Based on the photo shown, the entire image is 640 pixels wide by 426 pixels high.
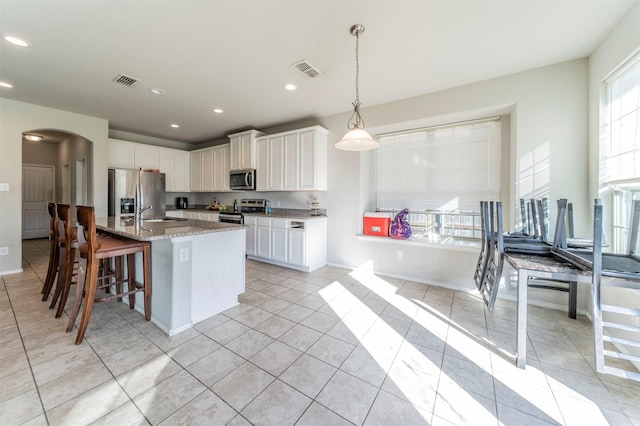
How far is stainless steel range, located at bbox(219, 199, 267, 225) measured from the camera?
4766mm

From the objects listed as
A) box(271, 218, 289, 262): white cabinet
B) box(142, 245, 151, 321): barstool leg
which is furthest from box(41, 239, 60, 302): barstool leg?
box(271, 218, 289, 262): white cabinet

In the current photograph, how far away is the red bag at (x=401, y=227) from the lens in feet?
12.1

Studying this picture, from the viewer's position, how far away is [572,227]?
2426 mm

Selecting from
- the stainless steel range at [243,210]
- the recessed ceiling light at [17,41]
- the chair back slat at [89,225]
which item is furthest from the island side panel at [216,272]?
the recessed ceiling light at [17,41]

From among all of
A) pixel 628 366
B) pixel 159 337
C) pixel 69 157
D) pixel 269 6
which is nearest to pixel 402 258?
pixel 628 366

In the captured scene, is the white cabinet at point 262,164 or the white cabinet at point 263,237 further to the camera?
the white cabinet at point 262,164

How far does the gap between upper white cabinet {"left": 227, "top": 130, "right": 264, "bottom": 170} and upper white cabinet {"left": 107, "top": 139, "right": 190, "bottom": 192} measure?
1.85m

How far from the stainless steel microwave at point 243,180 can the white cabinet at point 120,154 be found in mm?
2160

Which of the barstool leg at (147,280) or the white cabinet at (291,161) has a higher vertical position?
the white cabinet at (291,161)

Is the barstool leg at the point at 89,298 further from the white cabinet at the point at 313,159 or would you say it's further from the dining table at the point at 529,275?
the dining table at the point at 529,275

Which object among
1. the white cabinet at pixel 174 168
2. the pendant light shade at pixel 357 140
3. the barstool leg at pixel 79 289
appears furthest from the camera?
the white cabinet at pixel 174 168

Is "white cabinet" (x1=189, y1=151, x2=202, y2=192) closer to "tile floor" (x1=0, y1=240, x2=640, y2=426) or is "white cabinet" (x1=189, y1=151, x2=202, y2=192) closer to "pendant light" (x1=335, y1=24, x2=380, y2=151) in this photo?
"tile floor" (x1=0, y1=240, x2=640, y2=426)

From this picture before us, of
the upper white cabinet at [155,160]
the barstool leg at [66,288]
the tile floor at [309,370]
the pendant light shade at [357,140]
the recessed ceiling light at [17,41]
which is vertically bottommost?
the tile floor at [309,370]

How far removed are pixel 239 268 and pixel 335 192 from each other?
216cm
